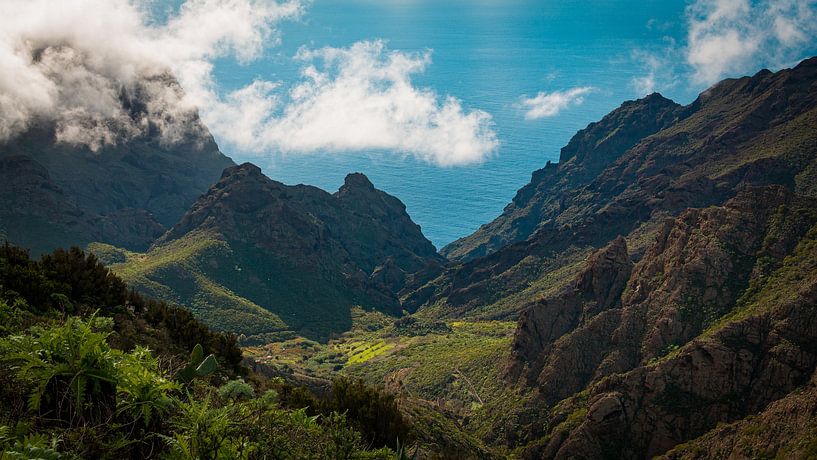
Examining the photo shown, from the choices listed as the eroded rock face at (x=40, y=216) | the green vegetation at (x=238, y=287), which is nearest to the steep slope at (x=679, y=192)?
the green vegetation at (x=238, y=287)

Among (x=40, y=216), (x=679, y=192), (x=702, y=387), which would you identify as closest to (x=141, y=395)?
(x=702, y=387)

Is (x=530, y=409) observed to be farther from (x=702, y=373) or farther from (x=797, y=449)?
(x=797, y=449)

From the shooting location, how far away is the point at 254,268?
524ft

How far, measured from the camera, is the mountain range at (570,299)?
42.3 metres

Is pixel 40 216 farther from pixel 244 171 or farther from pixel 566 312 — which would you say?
pixel 566 312

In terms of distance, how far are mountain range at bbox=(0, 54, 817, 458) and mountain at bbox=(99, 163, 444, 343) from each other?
23.1 inches

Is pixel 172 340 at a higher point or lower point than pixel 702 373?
higher

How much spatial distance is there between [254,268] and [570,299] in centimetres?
10491

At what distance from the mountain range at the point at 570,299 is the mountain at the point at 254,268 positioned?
1.93 ft

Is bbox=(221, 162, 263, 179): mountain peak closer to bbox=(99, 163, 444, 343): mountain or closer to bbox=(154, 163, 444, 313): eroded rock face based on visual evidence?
bbox=(154, 163, 444, 313): eroded rock face

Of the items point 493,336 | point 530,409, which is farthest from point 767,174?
point 530,409

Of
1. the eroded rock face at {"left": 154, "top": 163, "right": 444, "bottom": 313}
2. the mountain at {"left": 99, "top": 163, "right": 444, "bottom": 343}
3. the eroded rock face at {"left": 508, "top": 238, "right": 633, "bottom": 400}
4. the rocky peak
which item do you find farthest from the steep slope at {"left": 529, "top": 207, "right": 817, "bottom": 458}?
the eroded rock face at {"left": 154, "top": 163, "right": 444, "bottom": 313}

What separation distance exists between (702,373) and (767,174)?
11873cm

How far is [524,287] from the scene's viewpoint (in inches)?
6363
